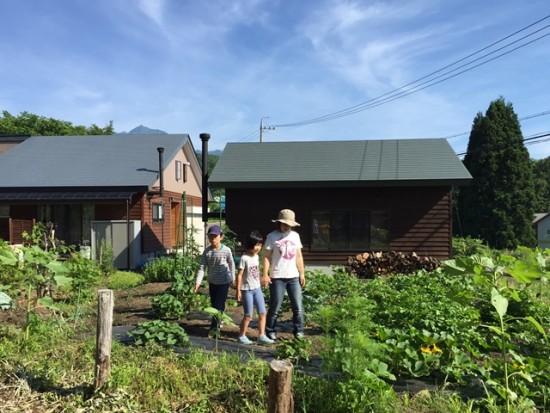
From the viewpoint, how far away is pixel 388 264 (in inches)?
531

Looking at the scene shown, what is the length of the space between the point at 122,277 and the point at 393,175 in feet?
29.1

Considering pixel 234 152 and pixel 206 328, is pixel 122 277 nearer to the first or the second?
pixel 206 328

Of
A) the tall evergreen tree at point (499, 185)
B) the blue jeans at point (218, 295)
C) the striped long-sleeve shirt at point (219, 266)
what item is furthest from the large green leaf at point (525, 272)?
the tall evergreen tree at point (499, 185)

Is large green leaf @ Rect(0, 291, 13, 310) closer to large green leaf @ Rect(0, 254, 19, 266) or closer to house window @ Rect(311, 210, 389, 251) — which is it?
large green leaf @ Rect(0, 254, 19, 266)

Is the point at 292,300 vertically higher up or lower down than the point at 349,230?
lower down

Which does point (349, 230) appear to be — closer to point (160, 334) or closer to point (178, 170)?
point (178, 170)

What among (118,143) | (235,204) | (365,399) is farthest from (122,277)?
(118,143)

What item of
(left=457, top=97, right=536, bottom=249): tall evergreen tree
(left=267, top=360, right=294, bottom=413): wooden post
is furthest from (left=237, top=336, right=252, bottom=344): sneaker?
(left=457, top=97, right=536, bottom=249): tall evergreen tree

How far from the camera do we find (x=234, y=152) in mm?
17234

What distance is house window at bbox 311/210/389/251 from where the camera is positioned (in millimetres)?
15086

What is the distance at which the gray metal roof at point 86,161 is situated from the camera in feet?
57.1

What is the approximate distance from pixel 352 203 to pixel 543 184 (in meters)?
53.8

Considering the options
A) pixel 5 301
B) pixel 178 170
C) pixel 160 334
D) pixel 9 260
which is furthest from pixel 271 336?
pixel 178 170

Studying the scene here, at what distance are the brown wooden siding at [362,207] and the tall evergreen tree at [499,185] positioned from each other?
13617 millimetres
